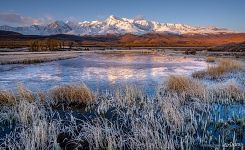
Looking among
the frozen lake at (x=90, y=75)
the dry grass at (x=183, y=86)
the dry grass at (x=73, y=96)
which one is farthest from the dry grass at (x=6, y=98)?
the dry grass at (x=183, y=86)

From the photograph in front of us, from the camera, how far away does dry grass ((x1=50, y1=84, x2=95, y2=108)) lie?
14947 millimetres

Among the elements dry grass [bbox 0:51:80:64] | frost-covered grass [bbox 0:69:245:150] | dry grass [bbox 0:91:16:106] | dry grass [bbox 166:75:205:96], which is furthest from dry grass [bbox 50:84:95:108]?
dry grass [bbox 0:51:80:64]

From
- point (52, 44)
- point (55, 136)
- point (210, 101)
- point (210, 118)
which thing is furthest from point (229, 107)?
point (52, 44)

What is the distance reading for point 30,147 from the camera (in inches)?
344

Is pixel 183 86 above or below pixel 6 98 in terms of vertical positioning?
above

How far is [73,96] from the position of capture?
50.6ft

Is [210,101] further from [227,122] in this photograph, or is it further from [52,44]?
[52,44]

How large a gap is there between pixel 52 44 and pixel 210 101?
300 feet

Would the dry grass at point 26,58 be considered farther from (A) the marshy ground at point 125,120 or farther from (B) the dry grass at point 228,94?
(B) the dry grass at point 228,94

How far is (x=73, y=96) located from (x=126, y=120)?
171 inches

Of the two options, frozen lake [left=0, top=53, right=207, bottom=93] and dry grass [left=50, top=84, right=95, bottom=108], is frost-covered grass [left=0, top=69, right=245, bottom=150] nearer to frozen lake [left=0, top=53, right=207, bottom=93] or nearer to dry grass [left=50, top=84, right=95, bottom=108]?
dry grass [left=50, top=84, right=95, bottom=108]

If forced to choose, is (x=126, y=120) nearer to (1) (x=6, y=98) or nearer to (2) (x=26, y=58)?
(1) (x=6, y=98)

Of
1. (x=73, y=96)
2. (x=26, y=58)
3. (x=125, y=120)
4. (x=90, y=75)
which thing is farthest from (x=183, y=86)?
(x=26, y=58)

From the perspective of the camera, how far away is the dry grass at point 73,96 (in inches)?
588
